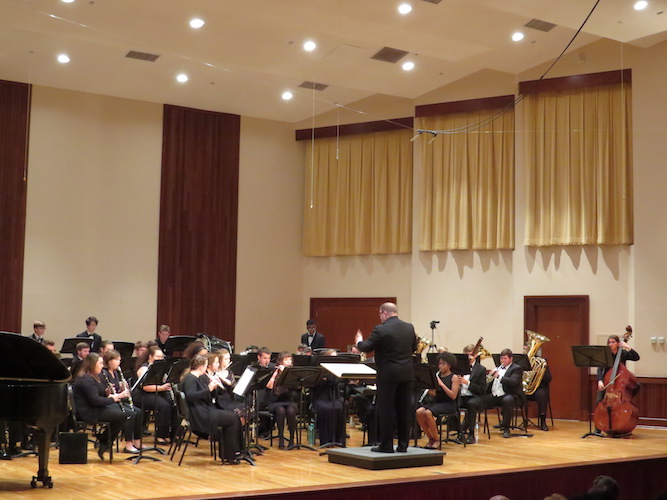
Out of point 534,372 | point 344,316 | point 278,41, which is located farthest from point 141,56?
point 534,372

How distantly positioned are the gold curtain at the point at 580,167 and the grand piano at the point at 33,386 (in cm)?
953

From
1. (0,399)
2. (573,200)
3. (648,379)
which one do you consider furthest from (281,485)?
(573,200)

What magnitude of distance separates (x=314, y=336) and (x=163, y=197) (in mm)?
4066

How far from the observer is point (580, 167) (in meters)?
14.2

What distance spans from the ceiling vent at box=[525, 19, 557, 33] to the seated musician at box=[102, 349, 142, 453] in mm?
7840

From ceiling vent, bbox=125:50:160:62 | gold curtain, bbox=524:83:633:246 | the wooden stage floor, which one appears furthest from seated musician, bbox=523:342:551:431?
ceiling vent, bbox=125:50:160:62

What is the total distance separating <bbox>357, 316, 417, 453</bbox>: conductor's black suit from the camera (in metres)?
8.41

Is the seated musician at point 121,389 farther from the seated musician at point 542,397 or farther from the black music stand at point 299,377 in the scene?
the seated musician at point 542,397

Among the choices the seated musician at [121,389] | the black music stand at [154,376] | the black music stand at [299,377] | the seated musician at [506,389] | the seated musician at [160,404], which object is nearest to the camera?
the black music stand at [154,376]

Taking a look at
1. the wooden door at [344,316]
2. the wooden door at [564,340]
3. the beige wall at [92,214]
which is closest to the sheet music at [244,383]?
the wooden door at [564,340]

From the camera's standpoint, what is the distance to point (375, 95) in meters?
16.9

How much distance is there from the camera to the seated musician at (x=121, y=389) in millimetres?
9312

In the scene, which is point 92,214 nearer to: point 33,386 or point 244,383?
point 244,383

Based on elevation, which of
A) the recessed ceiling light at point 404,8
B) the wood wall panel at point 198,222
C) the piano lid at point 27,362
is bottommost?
the piano lid at point 27,362
